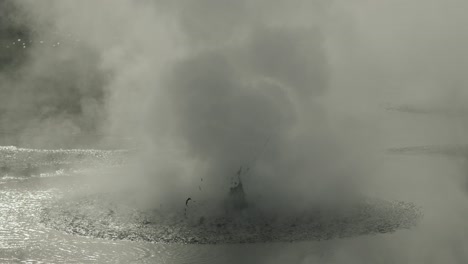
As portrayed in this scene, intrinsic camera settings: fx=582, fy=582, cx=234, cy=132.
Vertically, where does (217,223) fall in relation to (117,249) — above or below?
above

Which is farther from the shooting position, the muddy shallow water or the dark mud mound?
the dark mud mound

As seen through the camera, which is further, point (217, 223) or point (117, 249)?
point (217, 223)

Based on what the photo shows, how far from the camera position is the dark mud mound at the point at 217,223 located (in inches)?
541

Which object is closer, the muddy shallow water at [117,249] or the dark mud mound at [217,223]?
the muddy shallow water at [117,249]

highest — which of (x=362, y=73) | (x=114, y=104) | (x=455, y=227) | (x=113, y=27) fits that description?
(x=362, y=73)

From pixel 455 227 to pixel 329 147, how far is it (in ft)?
14.1

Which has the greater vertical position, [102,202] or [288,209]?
[102,202]

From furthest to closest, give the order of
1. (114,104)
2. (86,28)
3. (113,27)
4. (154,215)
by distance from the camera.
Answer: (86,28), (113,27), (114,104), (154,215)

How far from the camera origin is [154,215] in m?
14.6

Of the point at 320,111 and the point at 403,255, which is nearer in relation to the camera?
the point at 403,255

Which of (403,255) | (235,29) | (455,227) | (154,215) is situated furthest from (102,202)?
(455,227)

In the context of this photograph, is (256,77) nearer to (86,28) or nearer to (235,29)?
(235,29)

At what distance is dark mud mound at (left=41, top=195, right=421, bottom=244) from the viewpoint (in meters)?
13.8

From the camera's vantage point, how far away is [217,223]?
1424cm
